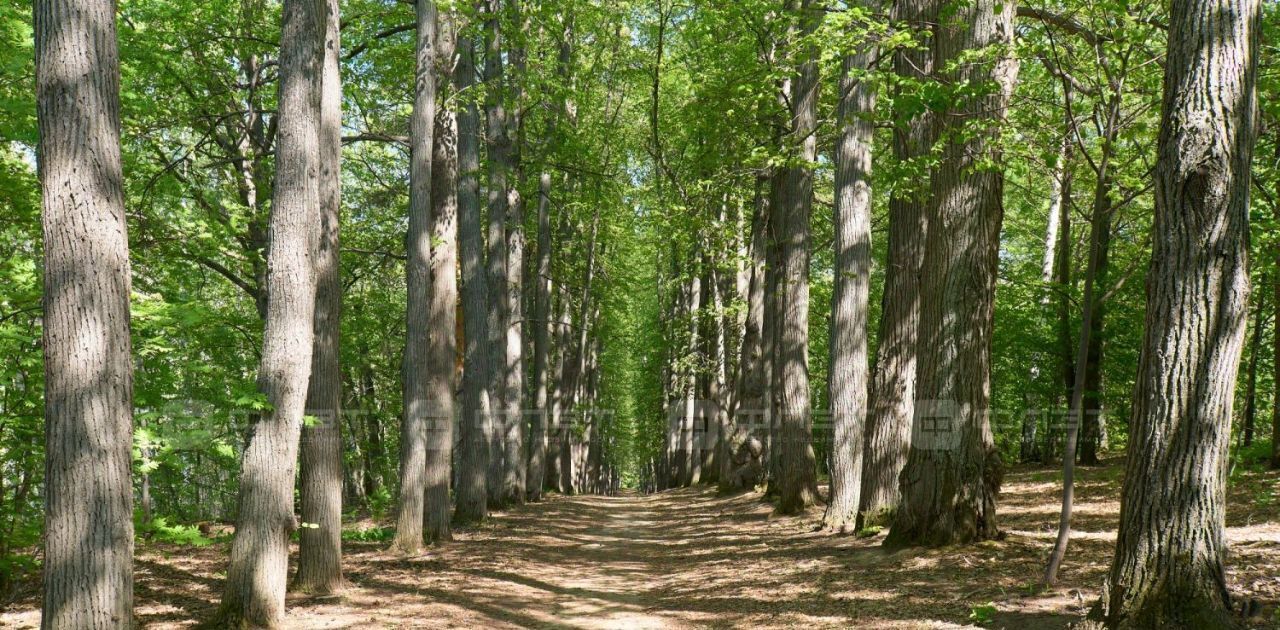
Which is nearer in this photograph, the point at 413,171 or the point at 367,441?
the point at 413,171

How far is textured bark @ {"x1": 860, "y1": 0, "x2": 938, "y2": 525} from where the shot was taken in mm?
10453

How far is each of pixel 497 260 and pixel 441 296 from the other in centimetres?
475

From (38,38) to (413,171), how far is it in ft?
20.4

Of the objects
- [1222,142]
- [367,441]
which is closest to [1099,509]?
[1222,142]

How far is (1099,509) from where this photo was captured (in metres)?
10.6

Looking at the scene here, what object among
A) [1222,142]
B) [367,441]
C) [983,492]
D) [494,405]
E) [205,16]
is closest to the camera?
[1222,142]

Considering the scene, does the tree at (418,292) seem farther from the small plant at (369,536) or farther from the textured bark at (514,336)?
the textured bark at (514,336)

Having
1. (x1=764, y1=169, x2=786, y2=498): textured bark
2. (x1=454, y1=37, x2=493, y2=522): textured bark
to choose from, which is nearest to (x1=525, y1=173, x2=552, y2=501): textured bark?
(x1=454, y1=37, x2=493, y2=522): textured bark

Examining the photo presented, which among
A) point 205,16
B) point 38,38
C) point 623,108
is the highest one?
point 623,108

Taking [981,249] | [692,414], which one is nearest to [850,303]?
→ [981,249]

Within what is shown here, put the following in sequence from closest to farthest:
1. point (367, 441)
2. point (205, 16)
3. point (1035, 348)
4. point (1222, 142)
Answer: point (1222, 142) → point (205, 16) → point (1035, 348) → point (367, 441)

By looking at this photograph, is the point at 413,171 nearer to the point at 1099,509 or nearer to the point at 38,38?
the point at 38,38

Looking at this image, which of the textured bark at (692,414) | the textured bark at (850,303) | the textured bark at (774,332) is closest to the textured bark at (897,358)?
the textured bark at (850,303)

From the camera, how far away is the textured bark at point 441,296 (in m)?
12.3
